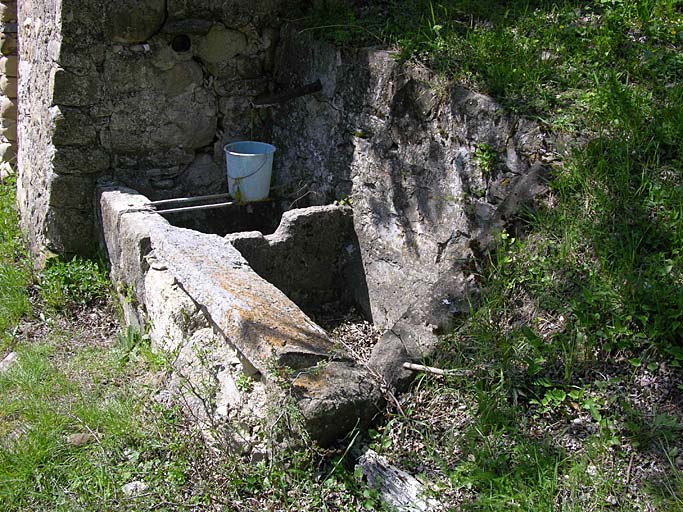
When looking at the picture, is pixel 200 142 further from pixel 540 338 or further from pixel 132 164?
pixel 540 338

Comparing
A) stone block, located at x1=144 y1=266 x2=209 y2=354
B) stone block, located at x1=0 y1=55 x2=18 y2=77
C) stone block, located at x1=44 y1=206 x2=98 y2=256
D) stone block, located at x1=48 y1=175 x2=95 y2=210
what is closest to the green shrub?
stone block, located at x1=44 y1=206 x2=98 y2=256

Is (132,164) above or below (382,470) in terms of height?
above

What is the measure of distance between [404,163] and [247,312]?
1501 mm

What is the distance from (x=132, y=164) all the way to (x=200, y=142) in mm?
494

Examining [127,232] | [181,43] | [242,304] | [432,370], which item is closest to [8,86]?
[181,43]

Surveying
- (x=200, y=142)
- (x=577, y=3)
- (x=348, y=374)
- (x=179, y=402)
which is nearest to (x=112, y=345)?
(x=179, y=402)

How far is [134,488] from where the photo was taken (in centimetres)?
286

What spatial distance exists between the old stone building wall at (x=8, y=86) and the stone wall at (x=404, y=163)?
279 cm

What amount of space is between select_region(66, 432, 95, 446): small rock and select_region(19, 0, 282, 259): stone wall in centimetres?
199

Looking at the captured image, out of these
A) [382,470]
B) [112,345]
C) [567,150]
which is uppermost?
[567,150]

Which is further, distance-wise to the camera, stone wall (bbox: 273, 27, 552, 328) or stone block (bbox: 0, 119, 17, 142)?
stone block (bbox: 0, 119, 17, 142)

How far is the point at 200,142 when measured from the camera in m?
5.10

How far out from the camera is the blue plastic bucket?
15.4 feet

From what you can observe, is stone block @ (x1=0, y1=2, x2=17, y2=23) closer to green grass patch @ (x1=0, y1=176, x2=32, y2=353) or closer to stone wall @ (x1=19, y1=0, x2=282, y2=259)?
stone wall @ (x1=19, y1=0, x2=282, y2=259)
